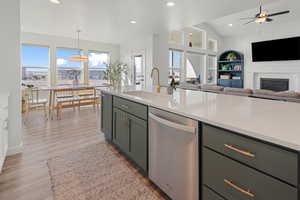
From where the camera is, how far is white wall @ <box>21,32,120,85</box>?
229 inches

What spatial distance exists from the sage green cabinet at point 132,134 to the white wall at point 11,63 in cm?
140

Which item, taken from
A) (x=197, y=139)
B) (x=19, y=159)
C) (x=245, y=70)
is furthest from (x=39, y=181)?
(x=245, y=70)

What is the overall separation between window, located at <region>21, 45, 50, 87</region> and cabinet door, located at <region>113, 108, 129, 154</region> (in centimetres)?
503

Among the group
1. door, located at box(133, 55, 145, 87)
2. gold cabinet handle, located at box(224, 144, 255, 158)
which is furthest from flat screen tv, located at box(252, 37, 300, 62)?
gold cabinet handle, located at box(224, 144, 255, 158)

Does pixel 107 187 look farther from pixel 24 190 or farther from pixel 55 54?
pixel 55 54

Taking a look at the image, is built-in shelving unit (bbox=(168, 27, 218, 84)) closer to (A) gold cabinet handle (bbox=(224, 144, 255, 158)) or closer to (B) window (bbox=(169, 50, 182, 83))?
(B) window (bbox=(169, 50, 182, 83))

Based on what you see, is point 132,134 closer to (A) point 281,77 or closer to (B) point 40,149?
(B) point 40,149

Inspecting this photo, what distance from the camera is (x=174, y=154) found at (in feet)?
4.65

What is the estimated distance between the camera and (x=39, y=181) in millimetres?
1885

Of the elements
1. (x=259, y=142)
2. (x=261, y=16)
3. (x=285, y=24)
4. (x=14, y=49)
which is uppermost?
(x=285, y=24)

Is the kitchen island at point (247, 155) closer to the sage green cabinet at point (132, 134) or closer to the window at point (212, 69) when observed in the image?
the sage green cabinet at point (132, 134)

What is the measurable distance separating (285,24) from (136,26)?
18.6ft

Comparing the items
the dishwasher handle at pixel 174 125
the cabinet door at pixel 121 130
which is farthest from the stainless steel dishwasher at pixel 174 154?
the cabinet door at pixel 121 130

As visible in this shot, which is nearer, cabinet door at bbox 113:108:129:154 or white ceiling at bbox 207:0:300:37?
cabinet door at bbox 113:108:129:154
